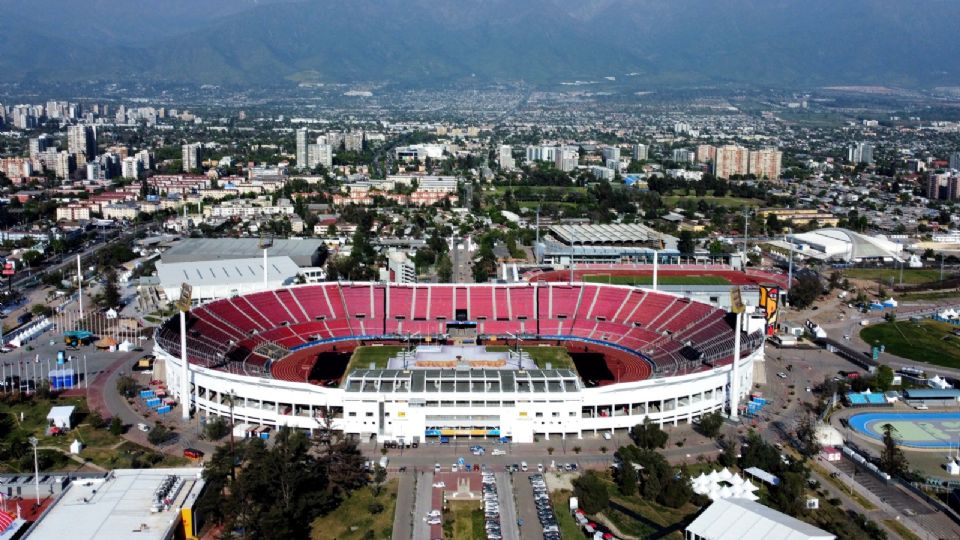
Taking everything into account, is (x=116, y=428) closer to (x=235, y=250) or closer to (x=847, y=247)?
(x=235, y=250)

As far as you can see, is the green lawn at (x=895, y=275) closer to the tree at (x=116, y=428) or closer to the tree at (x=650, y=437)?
the tree at (x=650, y=437)

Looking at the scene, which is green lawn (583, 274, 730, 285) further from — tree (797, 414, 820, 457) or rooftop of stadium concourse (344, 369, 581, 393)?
tree (797, 414, 820, 457)

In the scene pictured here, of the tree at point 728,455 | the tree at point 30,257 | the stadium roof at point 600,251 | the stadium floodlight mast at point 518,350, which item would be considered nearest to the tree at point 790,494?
the tree at point 728,455

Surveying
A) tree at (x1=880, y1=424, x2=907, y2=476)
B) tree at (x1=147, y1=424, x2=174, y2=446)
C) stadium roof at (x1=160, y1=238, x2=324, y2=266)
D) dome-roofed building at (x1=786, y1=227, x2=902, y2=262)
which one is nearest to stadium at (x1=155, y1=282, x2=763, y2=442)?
tree at (x1=147, y1=424, x2=174, y2=446)

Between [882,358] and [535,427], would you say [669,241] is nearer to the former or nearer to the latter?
[882,358]

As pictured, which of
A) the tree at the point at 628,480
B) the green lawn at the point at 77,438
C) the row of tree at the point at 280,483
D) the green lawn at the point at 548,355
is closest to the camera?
the row of tree at the point at 280,483

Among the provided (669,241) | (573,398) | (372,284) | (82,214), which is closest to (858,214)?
(669,241)
